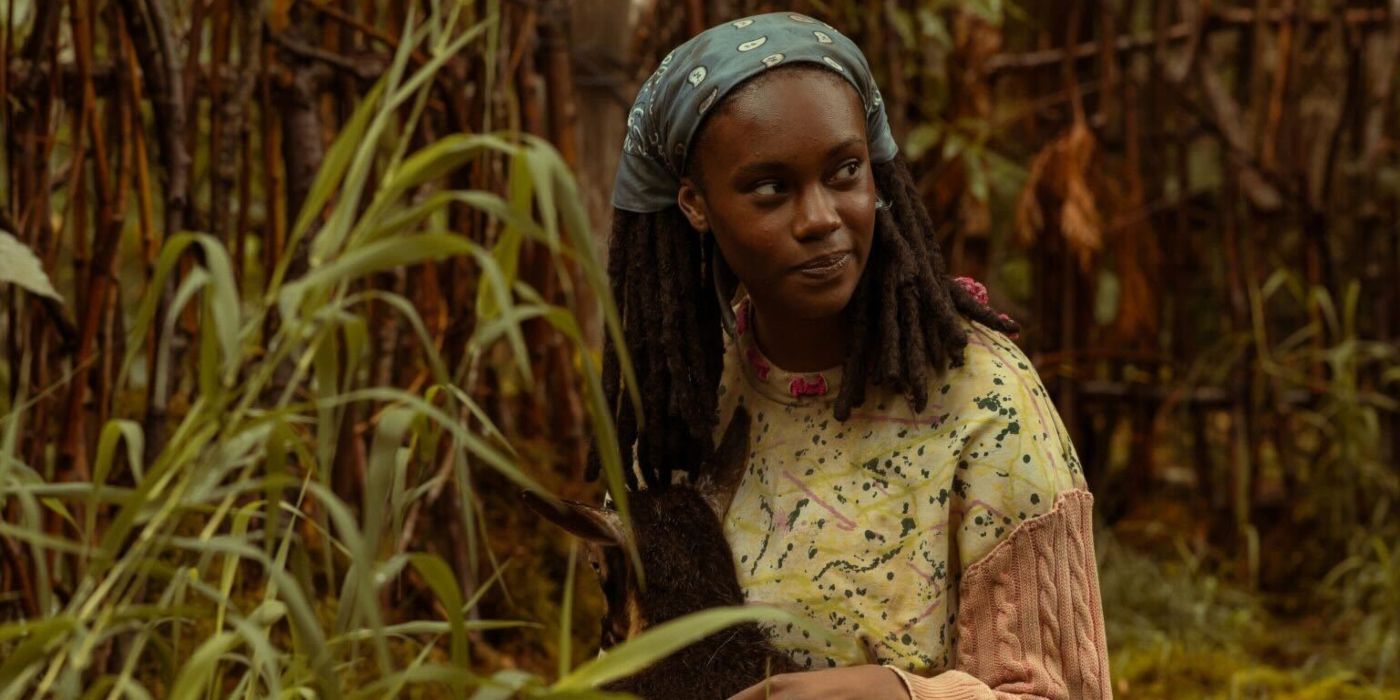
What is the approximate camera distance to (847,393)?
A: 1.97m

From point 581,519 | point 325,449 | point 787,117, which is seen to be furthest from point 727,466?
point 325,449

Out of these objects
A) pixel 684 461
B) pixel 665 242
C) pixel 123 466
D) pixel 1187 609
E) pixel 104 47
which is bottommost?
pixel 1187 609

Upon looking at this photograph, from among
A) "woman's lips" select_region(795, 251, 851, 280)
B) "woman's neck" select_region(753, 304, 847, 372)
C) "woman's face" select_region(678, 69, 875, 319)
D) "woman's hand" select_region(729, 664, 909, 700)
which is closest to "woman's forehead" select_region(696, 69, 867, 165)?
"woman's face" select_region(678, 69, 875, 319)

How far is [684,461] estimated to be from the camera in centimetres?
211

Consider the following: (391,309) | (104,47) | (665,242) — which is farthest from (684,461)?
(104,47)

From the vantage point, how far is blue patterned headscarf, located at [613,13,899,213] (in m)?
1.90

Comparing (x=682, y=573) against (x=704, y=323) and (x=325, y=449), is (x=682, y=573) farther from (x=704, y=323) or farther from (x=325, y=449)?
(x=325, y=449)

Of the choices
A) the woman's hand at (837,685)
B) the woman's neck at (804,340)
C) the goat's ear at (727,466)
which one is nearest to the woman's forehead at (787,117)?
the woman's neck at (804,340)

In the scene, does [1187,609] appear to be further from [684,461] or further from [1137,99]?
[684,461]

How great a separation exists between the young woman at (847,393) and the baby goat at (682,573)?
3 cm

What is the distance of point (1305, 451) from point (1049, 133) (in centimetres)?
110

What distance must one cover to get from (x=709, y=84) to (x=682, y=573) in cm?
55

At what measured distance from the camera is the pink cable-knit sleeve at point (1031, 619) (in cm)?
186

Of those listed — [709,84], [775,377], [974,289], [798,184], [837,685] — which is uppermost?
[709,84]
